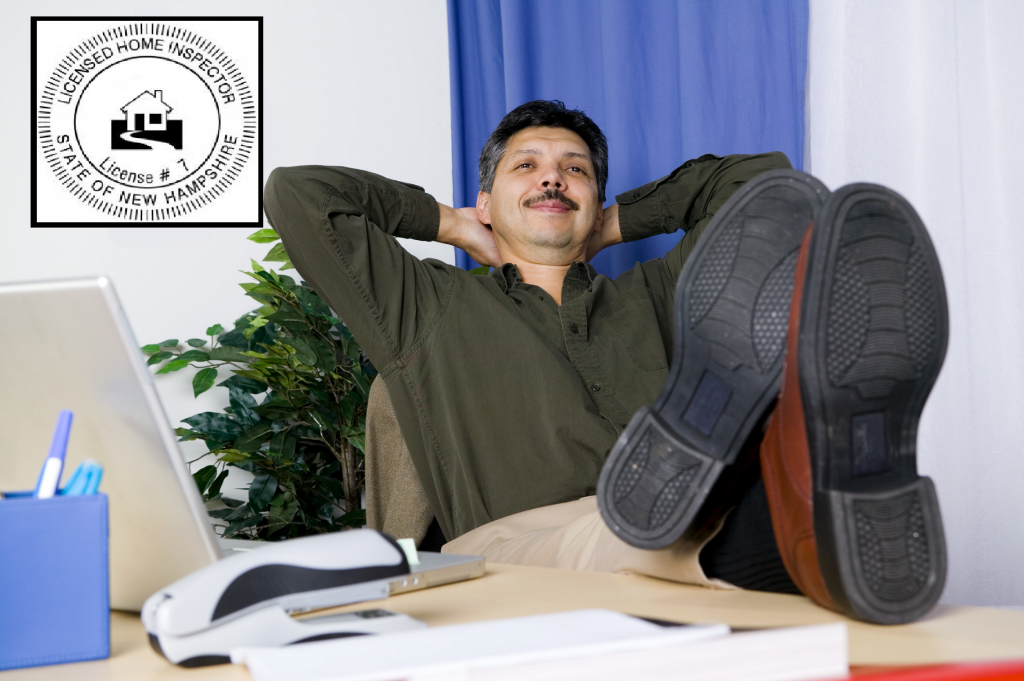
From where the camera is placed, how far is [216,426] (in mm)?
1812

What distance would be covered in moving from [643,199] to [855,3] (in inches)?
19.0

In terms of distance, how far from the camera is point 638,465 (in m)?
0.60

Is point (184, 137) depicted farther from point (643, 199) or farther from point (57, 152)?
point (643, 199)

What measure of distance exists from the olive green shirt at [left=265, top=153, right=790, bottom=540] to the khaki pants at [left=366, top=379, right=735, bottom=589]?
0.05 meters

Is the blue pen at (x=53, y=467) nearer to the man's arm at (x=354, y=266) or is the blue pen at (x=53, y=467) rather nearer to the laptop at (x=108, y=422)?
the laptop at (x=108, y=422)

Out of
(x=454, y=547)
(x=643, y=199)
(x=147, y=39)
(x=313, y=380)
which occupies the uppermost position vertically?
(x=147, y=39)

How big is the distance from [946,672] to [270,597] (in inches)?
13.6

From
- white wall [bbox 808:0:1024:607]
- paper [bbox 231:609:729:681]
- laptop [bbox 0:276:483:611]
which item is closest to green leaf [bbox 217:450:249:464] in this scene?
laptop [bbox 0:276:483:611]

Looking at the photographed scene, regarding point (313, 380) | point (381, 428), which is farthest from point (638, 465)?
point (313, 380)

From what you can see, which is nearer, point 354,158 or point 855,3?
point 855,3

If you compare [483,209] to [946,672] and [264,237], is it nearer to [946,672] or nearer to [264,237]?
[264,237]

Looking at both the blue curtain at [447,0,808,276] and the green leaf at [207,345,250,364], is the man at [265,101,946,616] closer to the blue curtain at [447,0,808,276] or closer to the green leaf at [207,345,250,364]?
the blue curtain at [447,0,808,276]

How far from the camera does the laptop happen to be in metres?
0.49

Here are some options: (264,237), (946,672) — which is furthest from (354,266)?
(946,672)
